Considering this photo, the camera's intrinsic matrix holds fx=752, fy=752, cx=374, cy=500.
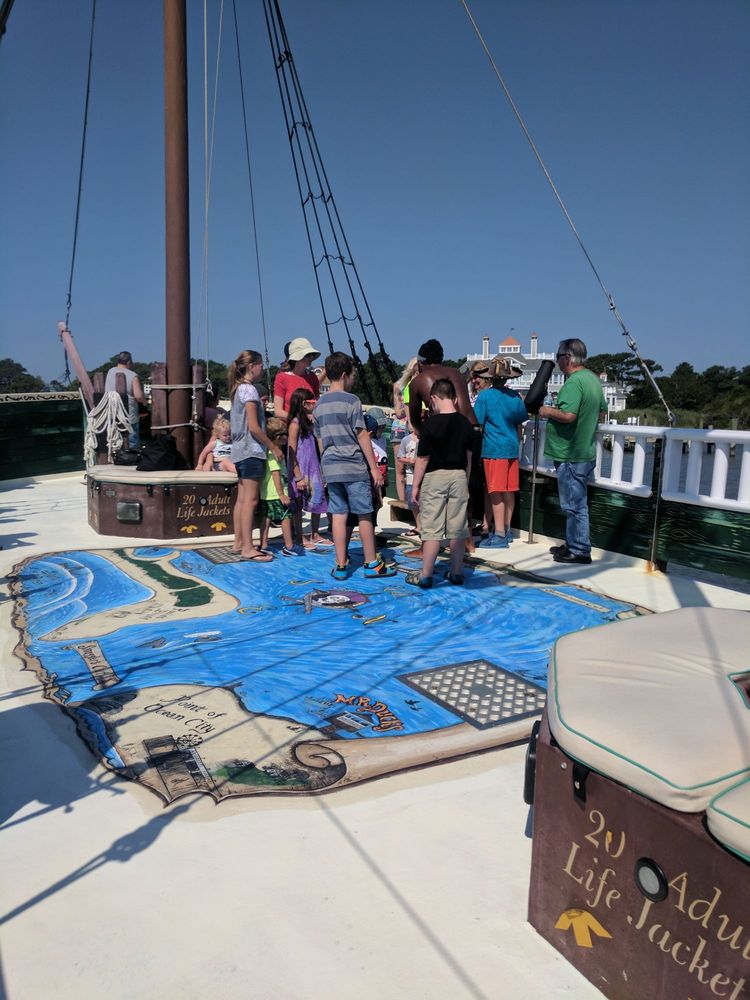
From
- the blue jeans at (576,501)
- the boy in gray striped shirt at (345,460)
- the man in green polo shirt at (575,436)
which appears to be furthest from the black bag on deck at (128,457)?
the blue jeans at (576,501)

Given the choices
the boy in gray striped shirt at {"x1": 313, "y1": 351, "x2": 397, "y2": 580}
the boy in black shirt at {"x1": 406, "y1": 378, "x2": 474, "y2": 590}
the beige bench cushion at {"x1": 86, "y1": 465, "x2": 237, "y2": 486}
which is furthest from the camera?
the beige bench cushion at {"x1": 86, "y1": 465, "x2": 237, "y2": 486}

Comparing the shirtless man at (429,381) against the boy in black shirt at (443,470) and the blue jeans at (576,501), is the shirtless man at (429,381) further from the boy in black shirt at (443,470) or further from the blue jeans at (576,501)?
the blue jeans at (576,501)

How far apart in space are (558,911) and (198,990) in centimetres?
85

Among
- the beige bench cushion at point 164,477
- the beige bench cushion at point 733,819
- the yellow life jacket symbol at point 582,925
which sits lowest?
the yellow life jacket symbol at point 582,925

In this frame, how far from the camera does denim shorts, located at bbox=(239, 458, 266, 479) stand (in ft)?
19.2

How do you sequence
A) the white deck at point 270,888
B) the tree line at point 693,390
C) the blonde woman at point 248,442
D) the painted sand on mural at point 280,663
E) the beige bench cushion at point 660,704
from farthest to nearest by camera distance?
the tree line at point 693,390, the blonde woman at point 248,442, the painted sand on mural at point 280,663, the white deck at point 270,888, the beige bench cushion at point 660,704

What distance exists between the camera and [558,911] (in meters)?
1.79

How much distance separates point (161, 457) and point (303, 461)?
1.72 meters

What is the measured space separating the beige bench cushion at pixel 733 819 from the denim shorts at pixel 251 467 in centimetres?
482

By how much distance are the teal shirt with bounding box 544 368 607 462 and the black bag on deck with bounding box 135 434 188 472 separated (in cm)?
362

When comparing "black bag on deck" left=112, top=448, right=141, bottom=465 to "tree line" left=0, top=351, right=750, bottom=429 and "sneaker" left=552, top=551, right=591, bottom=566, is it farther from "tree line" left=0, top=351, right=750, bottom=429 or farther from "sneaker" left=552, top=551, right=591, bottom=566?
"tree line" left=0, top=351, right=750, bottom=429

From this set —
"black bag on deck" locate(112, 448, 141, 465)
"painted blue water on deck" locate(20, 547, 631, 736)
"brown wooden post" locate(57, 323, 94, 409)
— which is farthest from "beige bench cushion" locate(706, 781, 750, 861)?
"brown wooden post" locate(57, 323, 94, 409)

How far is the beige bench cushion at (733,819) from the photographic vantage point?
1294 millimetres

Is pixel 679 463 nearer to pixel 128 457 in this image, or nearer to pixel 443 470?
pixel 443 470
